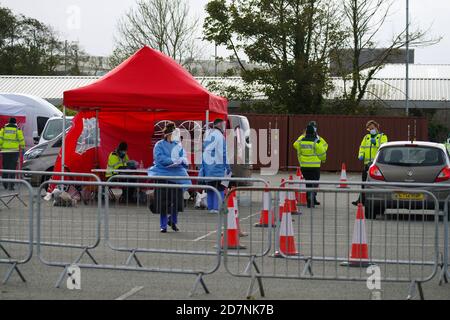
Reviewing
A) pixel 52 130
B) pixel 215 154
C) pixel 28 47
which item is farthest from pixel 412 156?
pixel 28 47

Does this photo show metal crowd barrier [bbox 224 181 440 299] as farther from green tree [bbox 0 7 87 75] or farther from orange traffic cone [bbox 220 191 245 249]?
green tree [bbox 0 7 87 75]

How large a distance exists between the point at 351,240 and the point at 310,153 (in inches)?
399

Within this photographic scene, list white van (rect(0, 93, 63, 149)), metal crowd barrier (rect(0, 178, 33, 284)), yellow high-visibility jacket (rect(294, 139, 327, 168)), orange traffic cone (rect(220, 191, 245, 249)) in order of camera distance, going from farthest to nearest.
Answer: white van (rect(0, 93, 63, 149)), yellow high-visibility jacket (rect(294, 139, 327, 168)), orange traffic cone (rect(220, 191, 245, 249)), metal crowd barrier (rect(0, 178, 33, 284))

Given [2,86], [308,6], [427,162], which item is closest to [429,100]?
[308,6]

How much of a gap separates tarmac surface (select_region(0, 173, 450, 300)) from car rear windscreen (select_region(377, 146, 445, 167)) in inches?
277

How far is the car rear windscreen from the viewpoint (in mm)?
17906

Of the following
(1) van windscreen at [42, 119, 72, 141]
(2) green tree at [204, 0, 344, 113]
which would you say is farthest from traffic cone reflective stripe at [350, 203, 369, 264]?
(2) green tree at [204, 0, 344, 113]

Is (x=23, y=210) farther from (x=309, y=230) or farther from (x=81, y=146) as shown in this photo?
(x=81, y=146)

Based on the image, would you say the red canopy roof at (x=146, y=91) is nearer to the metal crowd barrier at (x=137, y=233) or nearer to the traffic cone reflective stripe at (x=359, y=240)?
the metal crowd barrier at (x=137, y=233)

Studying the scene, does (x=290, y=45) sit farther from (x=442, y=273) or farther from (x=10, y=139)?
(x=442, y=273)

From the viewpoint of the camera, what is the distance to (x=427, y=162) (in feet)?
58.7

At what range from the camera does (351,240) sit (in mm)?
10469

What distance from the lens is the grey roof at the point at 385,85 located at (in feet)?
159
